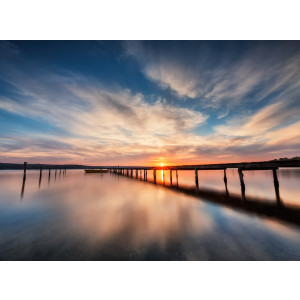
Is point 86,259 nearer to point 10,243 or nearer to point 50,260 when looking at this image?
Result: point 50,260

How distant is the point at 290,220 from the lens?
758 centimetres

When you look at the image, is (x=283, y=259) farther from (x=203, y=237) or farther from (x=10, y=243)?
(x=10, y=243)

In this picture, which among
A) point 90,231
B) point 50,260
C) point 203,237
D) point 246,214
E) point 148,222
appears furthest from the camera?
point 246,214

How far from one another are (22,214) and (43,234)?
474cm

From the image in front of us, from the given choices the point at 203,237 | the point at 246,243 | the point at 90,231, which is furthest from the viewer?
the point at 90,231

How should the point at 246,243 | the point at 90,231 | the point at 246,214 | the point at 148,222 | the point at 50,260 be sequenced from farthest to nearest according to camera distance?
the point at 246,214
the point at 148,222
the point at 90,231
the point at 246,243
the point at 50,260

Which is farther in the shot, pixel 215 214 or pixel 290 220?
pixel 215 214

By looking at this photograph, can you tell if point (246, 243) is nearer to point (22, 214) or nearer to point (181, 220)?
point (181, 220)

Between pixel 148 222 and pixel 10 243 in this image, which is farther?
pixel 148 222

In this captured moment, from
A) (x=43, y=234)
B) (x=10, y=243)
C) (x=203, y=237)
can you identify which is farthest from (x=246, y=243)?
(x=10, y=243)

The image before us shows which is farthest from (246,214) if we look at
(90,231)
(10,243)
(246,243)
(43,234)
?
(10,243)

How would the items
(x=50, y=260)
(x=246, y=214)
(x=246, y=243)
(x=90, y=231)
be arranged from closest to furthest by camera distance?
(x=50, y=260), (x=246, y=243), (x=90, y=231), (x=246, y=214)

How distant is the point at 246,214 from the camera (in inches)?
333

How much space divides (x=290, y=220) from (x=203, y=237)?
6167mm
